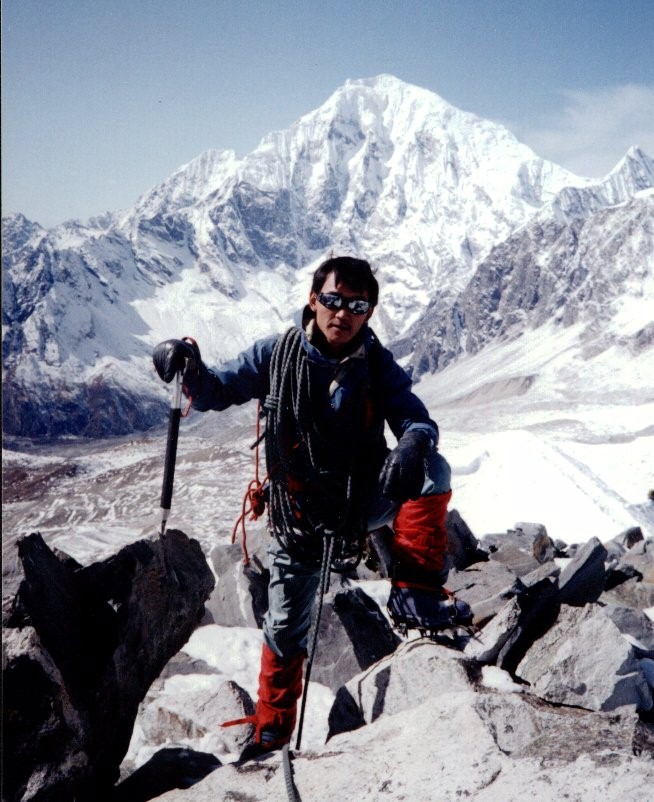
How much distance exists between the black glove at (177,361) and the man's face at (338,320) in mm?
1004

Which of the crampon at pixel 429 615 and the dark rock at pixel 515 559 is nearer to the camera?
the crampon at pixel 429 615

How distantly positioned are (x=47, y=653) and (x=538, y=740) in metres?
3.01

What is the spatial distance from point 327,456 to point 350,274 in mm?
1439

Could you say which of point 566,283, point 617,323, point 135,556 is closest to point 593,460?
point 135,556

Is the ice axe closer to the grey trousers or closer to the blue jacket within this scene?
the blue jacket

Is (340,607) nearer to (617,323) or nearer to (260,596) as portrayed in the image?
(260,596)

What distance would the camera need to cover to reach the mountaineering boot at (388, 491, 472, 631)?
14.5 feet

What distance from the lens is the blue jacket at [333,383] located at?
4.43 meters

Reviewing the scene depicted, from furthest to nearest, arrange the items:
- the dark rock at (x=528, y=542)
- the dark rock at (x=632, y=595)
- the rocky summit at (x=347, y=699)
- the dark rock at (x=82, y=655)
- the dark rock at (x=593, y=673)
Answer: the dark rock at (x=528, y=542)
the dark rock at (x=632, y=595)
the dark rock at (x=593, y=673)
the dark rock at (x=82, y=655)
the rocky summit at (x=347, y=699)

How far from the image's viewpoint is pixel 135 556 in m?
4.90

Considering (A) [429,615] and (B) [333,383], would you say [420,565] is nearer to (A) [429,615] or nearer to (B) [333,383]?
(A) [429,615]

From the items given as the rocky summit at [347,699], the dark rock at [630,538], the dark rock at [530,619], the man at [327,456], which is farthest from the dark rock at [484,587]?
the dark rock at [630,538]

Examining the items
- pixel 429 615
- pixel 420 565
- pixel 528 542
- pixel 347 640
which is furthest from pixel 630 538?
pixel 420 565

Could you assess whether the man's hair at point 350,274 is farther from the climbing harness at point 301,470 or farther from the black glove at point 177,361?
the black glove at point 177,361
